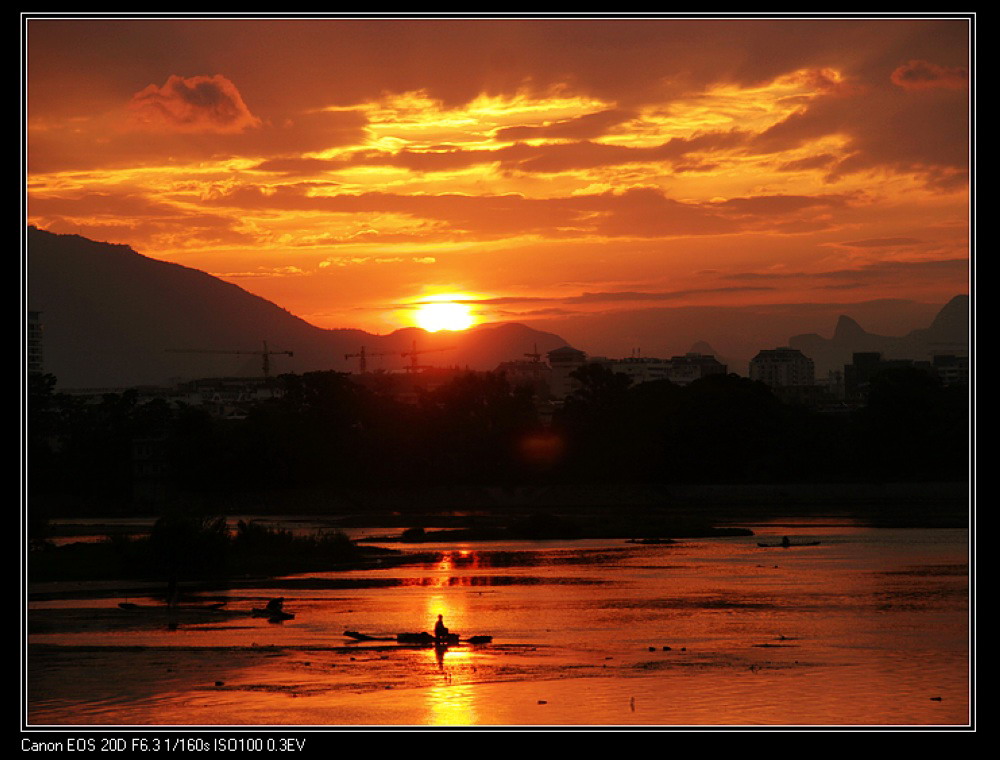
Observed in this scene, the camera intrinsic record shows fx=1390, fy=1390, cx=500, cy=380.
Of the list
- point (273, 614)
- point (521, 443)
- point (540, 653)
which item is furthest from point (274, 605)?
point (521, 443)

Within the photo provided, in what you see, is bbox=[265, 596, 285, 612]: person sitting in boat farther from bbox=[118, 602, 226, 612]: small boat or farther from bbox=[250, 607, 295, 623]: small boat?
bbox=[118, 602, 226, 612]: small boat

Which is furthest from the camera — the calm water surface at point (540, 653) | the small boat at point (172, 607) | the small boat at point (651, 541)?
the small boat at point (651, 541)

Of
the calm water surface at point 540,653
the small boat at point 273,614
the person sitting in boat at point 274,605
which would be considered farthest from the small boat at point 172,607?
the person sitting in boat at point 274,605

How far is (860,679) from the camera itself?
1455 inches

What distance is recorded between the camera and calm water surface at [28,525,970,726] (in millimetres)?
32562

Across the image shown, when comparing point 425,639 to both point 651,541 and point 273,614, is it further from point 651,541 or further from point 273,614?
point 651,541

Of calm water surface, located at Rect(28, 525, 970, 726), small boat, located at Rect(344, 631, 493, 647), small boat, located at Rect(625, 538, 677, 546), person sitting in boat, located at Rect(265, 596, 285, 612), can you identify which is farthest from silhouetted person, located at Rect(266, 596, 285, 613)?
small boat, located at Rect(625, 538, 677, 546)

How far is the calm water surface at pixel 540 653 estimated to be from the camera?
107ft

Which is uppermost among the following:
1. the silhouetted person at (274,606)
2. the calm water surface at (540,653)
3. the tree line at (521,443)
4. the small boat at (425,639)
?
the tree line at (521,443)

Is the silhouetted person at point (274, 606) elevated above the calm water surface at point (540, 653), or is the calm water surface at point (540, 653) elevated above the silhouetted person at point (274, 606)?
the silhouetted person at point (274, 606)

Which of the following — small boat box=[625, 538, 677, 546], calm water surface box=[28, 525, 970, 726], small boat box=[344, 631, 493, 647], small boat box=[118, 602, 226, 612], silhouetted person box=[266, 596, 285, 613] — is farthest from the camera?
small boat box=[625, 538, 677, 546]

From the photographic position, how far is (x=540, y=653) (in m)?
40.4

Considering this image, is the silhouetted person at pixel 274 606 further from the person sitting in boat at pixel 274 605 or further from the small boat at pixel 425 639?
the small boat at pixel 425 639

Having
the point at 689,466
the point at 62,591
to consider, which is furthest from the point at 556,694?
the point at 689,466
